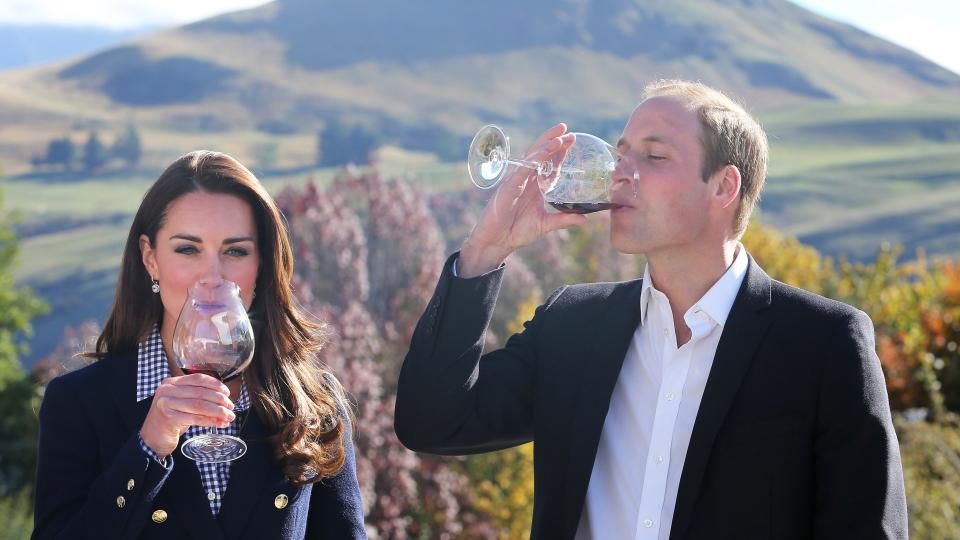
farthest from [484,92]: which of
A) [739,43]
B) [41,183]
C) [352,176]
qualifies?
[352,176]

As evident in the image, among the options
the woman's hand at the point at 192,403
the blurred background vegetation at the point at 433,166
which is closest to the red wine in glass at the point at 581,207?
the woman's hand at the point at 192,403

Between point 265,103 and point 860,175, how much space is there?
217 ft

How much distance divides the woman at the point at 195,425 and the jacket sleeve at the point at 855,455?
51.5 inches

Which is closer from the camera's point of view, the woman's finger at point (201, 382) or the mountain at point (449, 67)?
the woman's finger at point (201, 382)

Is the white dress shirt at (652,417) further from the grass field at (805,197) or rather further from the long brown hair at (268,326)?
the grass field at (805,197)

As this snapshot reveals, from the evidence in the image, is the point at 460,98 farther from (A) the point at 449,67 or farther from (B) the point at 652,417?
(B) the point at 652,417

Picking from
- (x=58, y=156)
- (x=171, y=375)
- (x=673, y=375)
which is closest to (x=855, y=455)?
(x=673, y=375)

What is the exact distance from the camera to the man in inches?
118

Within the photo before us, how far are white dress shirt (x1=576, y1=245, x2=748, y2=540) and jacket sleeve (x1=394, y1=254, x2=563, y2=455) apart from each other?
1.18 ft

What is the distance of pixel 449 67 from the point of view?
14362cm

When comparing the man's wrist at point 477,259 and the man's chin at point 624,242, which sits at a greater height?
the man's chin at point 624,242

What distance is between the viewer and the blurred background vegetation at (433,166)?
948 cm

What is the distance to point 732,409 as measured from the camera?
3.09 metres

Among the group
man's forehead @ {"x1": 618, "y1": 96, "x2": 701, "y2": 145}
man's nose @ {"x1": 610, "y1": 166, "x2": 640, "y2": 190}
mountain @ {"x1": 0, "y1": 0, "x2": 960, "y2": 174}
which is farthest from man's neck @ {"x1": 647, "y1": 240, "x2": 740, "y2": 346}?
mountain @ {"x1": 0, "y1": 0, "x2": 960, "y2": 174}
